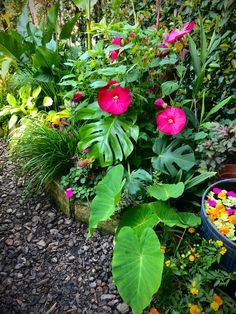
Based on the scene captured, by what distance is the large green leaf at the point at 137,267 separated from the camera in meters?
1.02

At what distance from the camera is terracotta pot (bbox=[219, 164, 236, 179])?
1.67m

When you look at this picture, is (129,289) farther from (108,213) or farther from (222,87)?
(222,87)

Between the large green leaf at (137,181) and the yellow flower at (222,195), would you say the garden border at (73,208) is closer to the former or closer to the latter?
the large green leaf at (137,181)

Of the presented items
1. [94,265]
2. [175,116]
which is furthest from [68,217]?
[175,116]

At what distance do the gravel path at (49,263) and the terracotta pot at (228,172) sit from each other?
80cm

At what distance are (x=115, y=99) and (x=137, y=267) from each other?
912mm

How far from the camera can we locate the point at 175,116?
60.5 inches

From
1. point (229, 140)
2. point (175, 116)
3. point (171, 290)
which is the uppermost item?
point (175, 116)

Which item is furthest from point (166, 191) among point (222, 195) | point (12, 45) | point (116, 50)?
point (12, 45)

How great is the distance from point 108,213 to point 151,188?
0.29 meters

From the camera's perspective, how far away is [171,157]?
1.59 metres

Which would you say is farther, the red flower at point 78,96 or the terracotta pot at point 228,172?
the red flower at point 78,96

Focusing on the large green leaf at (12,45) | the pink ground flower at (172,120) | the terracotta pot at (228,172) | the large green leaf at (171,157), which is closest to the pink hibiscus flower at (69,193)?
the large green leaf at (171,157)

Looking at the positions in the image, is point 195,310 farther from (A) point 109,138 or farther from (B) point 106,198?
(A) point 109,138
